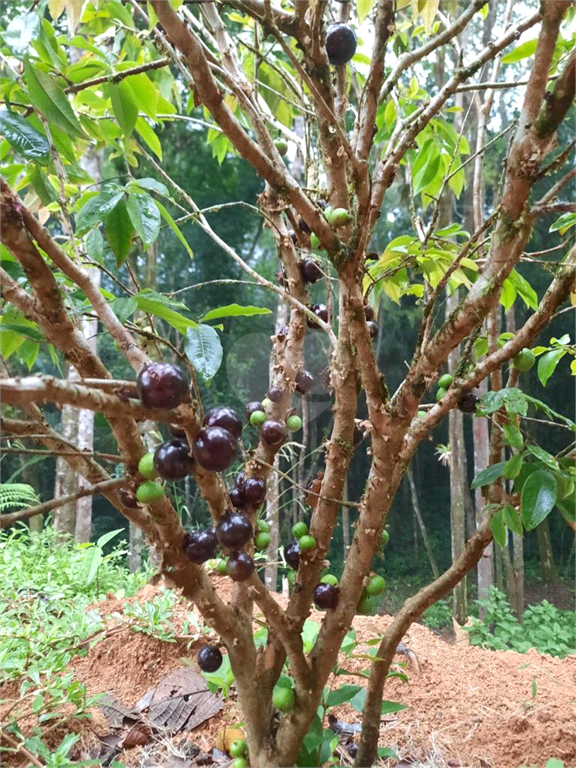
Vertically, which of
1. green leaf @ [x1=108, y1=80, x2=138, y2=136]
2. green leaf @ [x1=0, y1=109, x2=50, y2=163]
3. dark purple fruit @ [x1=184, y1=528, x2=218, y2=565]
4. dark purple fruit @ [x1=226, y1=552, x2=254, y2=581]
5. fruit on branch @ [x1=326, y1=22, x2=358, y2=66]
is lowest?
dark purple fruit @ [x1=226, y1=552, x2=254, y2=581]

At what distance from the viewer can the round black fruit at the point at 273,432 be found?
3.91 feet

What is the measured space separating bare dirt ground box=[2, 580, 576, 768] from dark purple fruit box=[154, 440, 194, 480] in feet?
2.27

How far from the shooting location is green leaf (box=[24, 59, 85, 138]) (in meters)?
0.85

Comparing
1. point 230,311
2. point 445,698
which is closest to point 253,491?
point 230,311

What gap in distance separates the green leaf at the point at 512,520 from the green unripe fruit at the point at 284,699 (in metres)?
0.53

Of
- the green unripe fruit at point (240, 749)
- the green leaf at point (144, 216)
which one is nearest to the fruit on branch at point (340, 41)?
the green leaf at point (144, 216)

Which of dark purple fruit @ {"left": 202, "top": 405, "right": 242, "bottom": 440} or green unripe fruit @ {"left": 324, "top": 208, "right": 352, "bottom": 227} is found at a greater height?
green unripe fruit @ {"left": 324, "top": 208, "right": 352, "bottom": 227}

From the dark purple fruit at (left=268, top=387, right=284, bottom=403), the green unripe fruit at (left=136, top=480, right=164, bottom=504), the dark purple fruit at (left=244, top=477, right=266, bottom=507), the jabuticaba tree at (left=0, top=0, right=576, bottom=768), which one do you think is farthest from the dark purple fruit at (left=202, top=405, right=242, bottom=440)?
the dark purple fruit at (left=268, top=387, right=284, bottom=403)

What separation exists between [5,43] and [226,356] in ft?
9.46

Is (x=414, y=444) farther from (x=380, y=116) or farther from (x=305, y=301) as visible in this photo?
(x=380, y=116)

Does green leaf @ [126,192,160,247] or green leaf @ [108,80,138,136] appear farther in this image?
green leaf @ [108,80,138,136]

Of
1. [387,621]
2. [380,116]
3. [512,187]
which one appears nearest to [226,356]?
[387,621]

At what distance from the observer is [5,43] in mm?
1030

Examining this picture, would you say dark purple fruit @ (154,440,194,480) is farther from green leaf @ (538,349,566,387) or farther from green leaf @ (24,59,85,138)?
green leaf @ (538,349,566,387)
